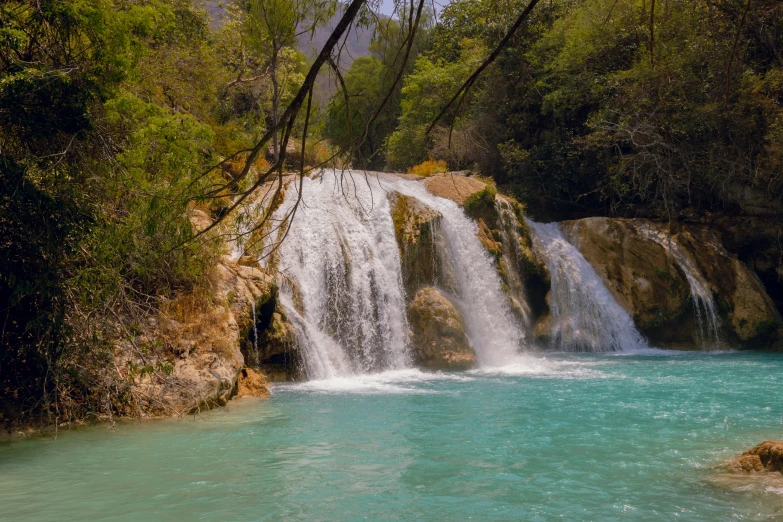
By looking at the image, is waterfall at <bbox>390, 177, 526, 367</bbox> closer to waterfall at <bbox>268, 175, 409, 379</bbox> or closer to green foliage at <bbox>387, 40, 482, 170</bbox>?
waterfall at <bbox>268, 175, 409, 379</bbox>

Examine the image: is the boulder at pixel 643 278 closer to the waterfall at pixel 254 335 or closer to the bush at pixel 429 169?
the bush at pixel 429 169

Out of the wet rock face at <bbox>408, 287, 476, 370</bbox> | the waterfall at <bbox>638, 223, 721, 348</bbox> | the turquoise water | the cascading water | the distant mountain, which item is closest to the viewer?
the distant mountain

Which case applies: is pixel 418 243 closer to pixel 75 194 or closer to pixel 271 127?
pixel 75 194

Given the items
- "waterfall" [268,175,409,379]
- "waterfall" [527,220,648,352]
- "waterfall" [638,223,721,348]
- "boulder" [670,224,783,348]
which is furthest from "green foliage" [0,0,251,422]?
"boulder" [670,224,783,348]

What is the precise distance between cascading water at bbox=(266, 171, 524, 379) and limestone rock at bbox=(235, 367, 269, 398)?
1.45 metres

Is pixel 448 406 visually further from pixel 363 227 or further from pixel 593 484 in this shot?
pixel 363 227

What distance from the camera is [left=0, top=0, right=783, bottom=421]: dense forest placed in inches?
157

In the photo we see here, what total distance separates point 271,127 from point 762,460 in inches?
202

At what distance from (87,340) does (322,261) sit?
21.6 ft

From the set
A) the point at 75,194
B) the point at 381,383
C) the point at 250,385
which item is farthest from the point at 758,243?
the point at 75,194

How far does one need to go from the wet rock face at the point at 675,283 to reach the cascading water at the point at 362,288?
3.57 m

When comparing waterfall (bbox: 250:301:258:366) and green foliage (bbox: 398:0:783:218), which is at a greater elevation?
green foliage (bbox: 398:0:783:218)

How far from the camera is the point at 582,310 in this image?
1759 cm

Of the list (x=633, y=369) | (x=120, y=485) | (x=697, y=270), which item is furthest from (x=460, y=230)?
(x=120, y=485)
